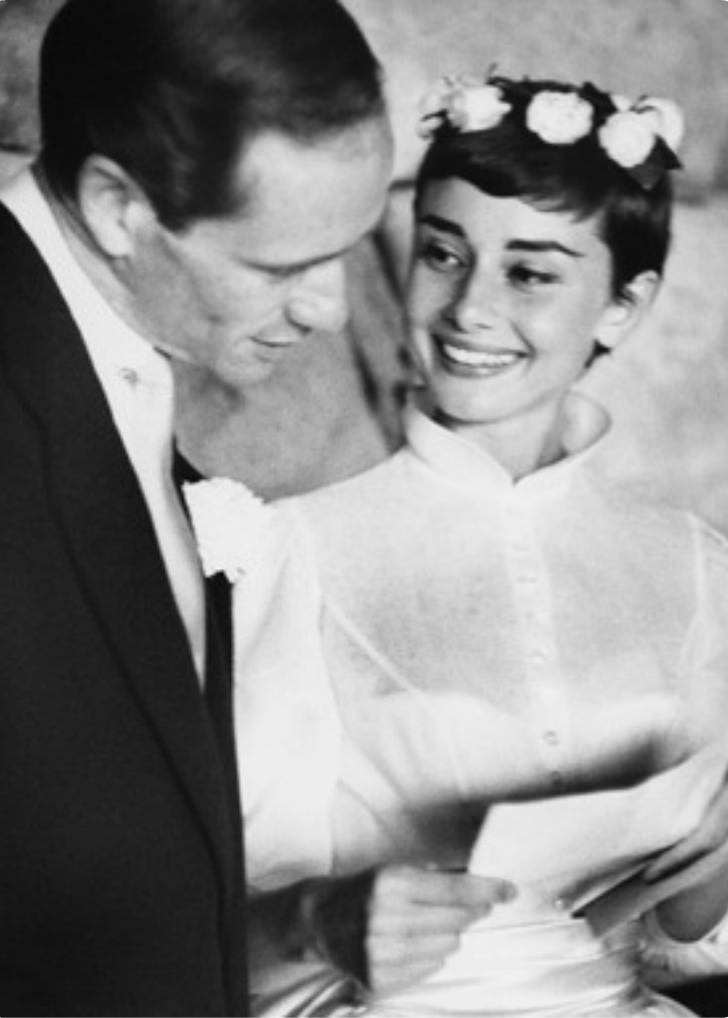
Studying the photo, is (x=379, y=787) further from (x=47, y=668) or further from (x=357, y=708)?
(x=47, y=668)

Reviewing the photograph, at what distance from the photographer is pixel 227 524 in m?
1.97

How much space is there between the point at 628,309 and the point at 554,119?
0.23m

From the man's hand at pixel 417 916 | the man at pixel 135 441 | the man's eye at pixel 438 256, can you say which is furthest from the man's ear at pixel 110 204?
the man's hand at pixel 417 916

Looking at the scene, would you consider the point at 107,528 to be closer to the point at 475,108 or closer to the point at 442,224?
the point at 442,224

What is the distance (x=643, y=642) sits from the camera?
6.90 feet

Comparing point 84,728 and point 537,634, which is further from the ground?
point 84,728

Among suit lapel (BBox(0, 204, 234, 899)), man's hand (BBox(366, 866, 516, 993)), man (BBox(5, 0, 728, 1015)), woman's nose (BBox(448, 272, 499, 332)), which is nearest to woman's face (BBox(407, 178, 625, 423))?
woman's nose (BBox(448, 272, 499, 332))

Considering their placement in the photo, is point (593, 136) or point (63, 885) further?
point (593, 136)

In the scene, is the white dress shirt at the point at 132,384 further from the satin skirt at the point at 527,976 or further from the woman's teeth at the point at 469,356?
the satin skirt at the point at 527,976

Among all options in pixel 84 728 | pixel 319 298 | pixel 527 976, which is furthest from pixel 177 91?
pixel 527 976

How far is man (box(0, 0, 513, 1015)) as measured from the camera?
187 centimetres

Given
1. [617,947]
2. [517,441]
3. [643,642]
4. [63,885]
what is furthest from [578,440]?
[63,885]

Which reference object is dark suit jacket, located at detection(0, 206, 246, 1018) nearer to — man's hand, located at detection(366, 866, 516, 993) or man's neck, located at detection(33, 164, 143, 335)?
man's neck, located at detection(33, 164, 143, 335)

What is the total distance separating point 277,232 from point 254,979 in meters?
0.77
